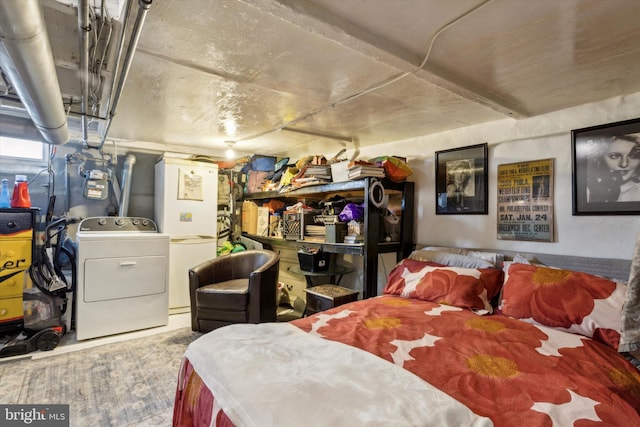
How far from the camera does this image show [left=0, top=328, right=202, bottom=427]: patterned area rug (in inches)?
72.7

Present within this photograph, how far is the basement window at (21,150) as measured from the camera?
3.21 m

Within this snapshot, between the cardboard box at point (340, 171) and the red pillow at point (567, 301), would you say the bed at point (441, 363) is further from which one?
the cardboard box at point (340, 171)

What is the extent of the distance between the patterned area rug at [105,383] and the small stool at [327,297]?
1.17 meters

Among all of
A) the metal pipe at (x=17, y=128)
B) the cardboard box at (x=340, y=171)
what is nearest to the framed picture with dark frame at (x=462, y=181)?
the cardboard box at (x=340, y=171)

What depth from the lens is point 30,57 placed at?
Result: 1.19m

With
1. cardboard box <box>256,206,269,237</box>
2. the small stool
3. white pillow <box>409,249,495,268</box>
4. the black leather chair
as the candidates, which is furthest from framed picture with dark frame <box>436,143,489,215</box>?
cardboard box <box>256,206,269,237</box>

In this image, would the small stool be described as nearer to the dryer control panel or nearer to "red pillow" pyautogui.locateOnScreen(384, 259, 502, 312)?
"red pillow" pyautogui.locateOnScreen(384, 259, 502, 312)

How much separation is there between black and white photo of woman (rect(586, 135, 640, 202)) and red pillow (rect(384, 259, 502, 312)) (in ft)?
2.63

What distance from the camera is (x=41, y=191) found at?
3.41 m

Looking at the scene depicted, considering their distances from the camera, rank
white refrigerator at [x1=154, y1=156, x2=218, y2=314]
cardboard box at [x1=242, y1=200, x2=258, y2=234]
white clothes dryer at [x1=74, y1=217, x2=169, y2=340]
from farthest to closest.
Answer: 1. cardboard box at [x1=242, y1=200, x2=258, y2=234]
2. white refrigerator at [x1=154, y1=156, x2=218, y2=314]
3. white clothes dryer at [x1=74, y1=217, x2=169, y2=340]

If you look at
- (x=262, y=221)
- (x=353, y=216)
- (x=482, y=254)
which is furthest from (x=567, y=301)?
(x=262, y=221)

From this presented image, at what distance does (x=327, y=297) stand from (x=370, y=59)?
1.81 m

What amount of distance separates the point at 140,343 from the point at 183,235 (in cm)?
133

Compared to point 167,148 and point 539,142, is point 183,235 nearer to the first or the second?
point 167,148
